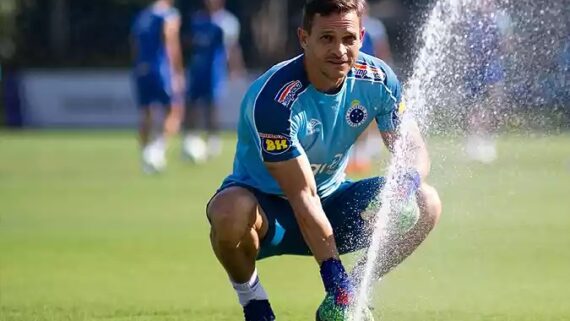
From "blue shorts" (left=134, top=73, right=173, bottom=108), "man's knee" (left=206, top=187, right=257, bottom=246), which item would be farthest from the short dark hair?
"blue shorts" (left=134, top=73, right=173, bottom=108)

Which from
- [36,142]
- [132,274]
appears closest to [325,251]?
[132,274]

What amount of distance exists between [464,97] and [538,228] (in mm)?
2665

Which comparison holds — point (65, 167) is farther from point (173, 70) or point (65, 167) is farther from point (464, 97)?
point (464, 97)

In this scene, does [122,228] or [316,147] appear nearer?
[316,147]

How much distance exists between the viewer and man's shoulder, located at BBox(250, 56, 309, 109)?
6.01 m

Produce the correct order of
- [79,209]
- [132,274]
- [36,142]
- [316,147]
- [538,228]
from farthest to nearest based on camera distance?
1. [36,142]
2. [79,209]
3. [538,228]
4. [132,274]
5. [316,147]

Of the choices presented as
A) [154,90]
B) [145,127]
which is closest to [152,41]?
[154,90]

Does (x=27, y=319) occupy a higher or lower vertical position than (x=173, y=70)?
higher

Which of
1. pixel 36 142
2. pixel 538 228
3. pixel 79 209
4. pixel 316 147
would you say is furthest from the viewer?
pixel 36 142

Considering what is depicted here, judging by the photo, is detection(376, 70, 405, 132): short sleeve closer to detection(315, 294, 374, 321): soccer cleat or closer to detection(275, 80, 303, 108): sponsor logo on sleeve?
detection(275, 80, 303, 108): sponsor logo on sleeve

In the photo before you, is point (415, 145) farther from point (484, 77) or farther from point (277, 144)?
point (484, 77)

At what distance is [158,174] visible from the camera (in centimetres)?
1695

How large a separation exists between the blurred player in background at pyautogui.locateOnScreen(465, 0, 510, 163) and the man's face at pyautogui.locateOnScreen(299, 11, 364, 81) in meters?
6.07

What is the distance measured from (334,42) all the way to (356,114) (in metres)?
0.52
